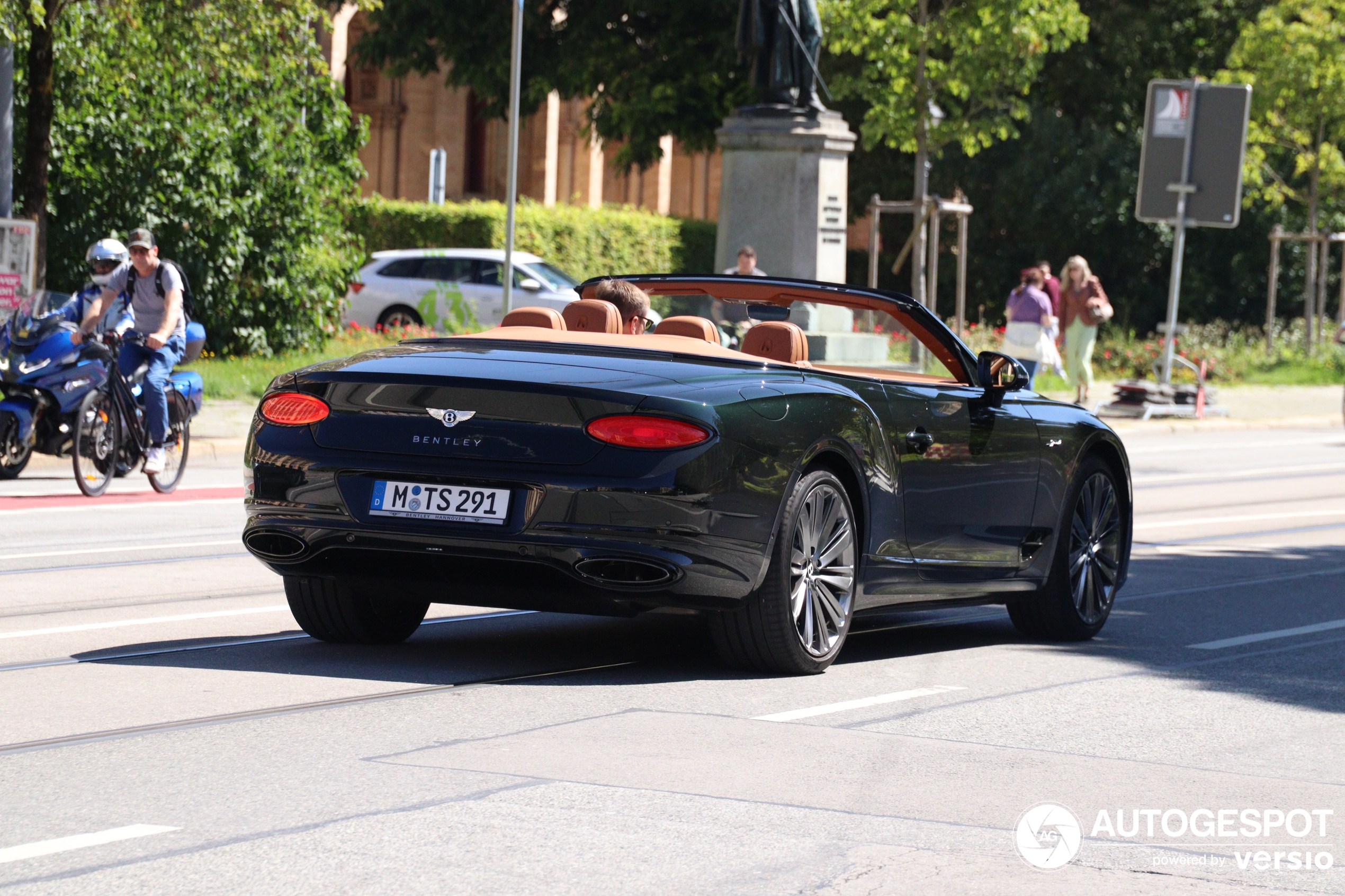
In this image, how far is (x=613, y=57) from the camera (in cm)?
4006

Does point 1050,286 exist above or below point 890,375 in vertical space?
below

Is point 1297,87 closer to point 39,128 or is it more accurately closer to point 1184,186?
point 1184,186

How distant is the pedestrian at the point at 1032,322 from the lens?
2412 cm

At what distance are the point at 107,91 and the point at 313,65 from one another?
244cm

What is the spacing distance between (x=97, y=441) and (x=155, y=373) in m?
0.59

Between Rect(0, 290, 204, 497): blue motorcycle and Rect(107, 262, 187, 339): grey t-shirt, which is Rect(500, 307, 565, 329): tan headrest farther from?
Rect(0, 290, 204, 497): blue motorcycle

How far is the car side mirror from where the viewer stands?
862 cm

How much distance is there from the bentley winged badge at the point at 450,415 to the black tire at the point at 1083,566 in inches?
121

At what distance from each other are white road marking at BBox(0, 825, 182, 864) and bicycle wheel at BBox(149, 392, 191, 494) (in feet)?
31.5

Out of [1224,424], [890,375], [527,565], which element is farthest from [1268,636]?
[1224,424]

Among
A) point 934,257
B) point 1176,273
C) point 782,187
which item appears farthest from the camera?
point 934,257

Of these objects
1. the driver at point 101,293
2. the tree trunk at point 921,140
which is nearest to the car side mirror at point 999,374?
the driver at point 101,293

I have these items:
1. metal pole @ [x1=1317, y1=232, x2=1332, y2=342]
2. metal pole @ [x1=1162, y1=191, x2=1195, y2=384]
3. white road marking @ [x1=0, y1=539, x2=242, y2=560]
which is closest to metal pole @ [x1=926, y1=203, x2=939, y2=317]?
metal pole @ [x1=1162, y1=191, x2=1195, y2=384]

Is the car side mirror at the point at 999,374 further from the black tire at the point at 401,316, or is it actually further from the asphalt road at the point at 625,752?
the black tire at the point at 401,316
